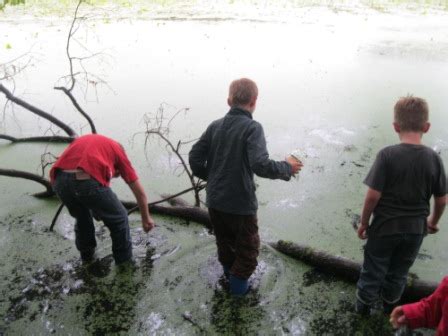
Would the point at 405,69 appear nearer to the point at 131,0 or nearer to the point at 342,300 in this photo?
the point at 342,300

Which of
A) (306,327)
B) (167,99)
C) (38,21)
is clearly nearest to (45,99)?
(167,99)

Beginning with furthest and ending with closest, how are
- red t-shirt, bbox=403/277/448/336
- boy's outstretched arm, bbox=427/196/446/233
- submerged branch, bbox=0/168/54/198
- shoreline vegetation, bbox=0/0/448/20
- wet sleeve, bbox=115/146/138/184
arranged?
shoreline vegetation, bbox=0/0/448/20 → submerged branch, bbox=0/168/54/198 → wet sleeve, bbox=115/146/138/184 → boy's outstretched arm, bbox=427/196/446/233 → red t-shirt, bbox=403/277/448/336

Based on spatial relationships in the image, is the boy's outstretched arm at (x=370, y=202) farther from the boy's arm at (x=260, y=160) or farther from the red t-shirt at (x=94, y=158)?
the red t-shirt at (x=94, y=158)

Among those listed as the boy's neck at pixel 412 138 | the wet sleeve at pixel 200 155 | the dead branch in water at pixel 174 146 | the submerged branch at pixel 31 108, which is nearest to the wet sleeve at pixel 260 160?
the wet sleeve at pixel 200 155

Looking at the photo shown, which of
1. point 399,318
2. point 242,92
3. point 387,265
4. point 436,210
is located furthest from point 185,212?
point 399,318

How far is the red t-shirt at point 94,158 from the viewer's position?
2148mm

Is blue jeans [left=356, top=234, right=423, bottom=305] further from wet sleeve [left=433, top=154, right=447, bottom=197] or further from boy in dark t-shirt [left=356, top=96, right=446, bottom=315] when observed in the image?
wet sleeve [left=433, top=154, right=447, bottom=197]

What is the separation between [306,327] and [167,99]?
4.36 meters

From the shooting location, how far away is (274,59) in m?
7.69

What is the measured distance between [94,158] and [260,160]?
913 mm

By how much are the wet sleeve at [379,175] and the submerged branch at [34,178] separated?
2.75m

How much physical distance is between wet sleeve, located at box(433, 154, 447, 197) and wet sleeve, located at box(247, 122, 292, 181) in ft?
2.26

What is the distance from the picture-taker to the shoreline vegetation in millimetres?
11695

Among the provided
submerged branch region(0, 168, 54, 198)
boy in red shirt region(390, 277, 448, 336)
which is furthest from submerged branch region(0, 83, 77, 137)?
boy in red shirt region(390, 277, 448, 336)
